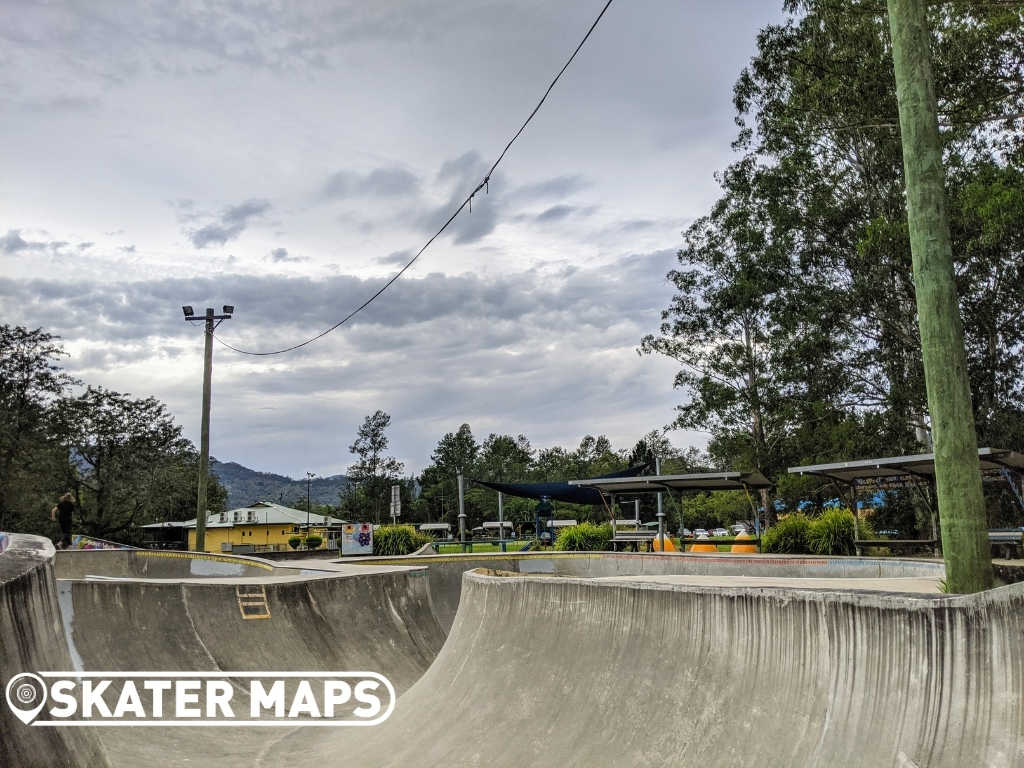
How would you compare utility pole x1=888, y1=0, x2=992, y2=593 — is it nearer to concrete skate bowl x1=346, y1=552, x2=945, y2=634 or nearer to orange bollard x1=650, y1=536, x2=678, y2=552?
concrete skate bowl x1=346, y1=552, x2=945, y2=634

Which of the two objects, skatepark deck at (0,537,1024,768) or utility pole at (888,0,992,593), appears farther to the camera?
utility pole at (888,0,992,593)

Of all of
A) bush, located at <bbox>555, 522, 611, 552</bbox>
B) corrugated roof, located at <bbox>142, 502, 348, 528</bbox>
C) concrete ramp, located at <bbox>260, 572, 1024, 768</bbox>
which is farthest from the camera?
corrugated roof, located at <bbox>142, 502, 348, 528</bbox>

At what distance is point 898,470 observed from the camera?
52.6ft

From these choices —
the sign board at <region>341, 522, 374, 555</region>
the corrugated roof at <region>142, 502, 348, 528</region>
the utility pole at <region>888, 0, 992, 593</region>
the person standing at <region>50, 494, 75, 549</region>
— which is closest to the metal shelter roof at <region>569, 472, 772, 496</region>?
the sign board at <region>341, 522, 374, 555</region>

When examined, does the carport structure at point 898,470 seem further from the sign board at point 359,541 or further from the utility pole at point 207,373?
the utility pole at point 207,373

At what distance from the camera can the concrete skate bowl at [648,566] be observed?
1215cm

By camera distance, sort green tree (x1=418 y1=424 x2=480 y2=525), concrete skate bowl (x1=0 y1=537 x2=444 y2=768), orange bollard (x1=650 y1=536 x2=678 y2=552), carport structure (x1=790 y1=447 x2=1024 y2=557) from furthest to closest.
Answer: green tree (x1=418 y1=424 x2=480 y2=525), orange bollard (x1=650 y1=536 x2=678 y2=552), carport structure (x1=790 y1=447 x2=1024 y2=557), concrete skate bowl (x1=0 y1=537 x2=444 y2=768)

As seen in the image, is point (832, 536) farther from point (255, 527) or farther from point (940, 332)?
point (255, 527)

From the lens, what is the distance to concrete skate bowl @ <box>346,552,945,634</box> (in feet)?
39.9

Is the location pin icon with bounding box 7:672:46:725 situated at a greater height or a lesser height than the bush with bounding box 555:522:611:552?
greater

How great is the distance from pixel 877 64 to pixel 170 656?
20537mm

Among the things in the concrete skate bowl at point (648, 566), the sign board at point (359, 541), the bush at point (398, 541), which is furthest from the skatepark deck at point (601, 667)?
the bush at point (398, 541)

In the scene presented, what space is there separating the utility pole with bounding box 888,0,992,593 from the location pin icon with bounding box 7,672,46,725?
4.83m

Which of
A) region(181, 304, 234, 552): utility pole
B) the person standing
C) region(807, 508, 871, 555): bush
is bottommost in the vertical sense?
region(807, 508, 871, 555): bush
